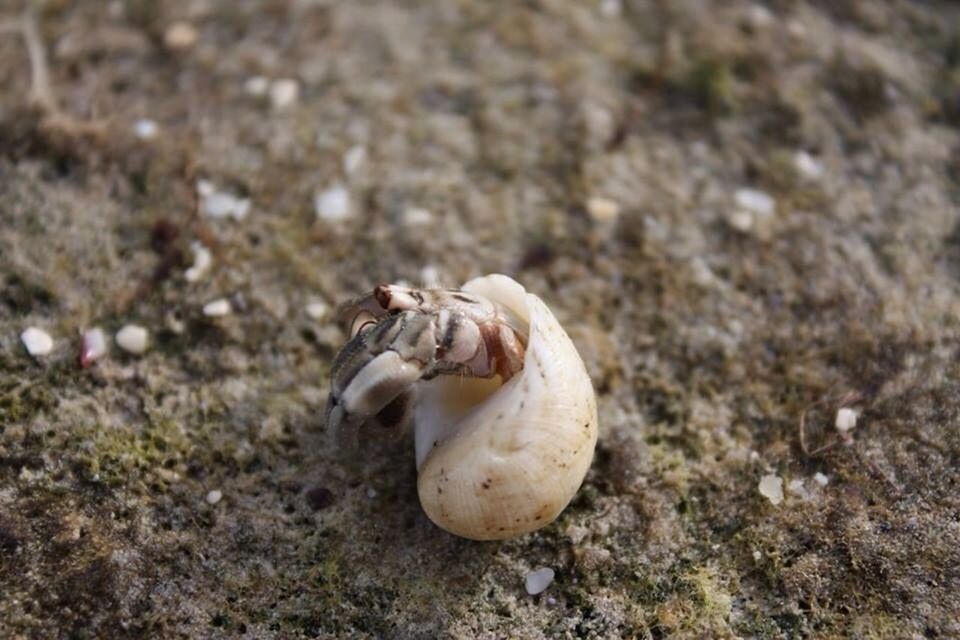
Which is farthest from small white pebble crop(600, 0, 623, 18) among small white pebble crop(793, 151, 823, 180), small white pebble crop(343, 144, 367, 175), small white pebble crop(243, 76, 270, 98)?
small white pebble crop(243, 76, 270, 98)

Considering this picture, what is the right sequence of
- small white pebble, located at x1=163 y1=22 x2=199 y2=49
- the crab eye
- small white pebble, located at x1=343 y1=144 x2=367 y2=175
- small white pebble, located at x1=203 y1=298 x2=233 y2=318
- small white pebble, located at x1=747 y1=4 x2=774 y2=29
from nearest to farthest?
the crab eye, small white pebble, located at x1=203 y1=298 x2=233 y2=318, small white pebble, located at x1=343 y1=144 x2=367 y2=175, small white pebble, located at x1=163 y1=22 x2=199 y2=49, small white pebble, located at x1=747 y1=4 x2=774 y2=29

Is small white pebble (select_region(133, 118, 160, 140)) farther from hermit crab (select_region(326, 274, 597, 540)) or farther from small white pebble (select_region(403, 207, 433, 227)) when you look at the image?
hermit crab (select_region(326, 274, 597, 540))

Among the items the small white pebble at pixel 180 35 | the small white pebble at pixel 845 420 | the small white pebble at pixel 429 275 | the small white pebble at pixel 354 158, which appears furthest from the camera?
the small white pebble at pixel 180 35

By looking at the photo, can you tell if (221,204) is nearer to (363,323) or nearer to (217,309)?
(217,309)

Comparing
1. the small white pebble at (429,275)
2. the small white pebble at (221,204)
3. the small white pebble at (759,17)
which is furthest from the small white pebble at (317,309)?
the small white pebble at (759,17)

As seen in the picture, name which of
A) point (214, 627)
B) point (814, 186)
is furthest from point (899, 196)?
point (214, 627)

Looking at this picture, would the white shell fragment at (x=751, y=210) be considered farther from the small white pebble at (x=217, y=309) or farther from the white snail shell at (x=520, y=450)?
the small white pebble at (x=217, y=309)

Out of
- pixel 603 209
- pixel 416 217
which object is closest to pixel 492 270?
pixel 416 217

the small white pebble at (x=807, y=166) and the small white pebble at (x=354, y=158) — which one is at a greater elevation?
the small white pebble at (x=807, y=166)
